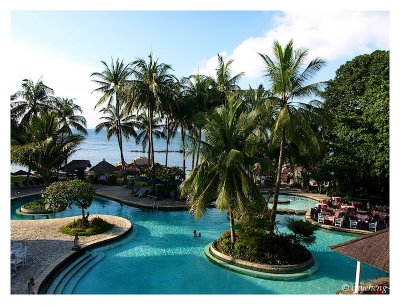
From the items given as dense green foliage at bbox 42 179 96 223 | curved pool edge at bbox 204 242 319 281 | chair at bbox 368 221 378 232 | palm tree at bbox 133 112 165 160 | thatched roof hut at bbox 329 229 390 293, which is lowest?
curved pool edge at bbox 204 242 319 281

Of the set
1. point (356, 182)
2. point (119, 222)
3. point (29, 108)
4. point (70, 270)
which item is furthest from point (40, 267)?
point (29, 108)

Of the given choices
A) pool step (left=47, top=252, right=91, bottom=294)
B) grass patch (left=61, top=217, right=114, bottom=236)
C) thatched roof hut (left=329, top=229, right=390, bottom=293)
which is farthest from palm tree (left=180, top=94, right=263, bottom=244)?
grass patch (left=61, top=217, right=114, bottom=236)

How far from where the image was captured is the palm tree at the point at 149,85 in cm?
2603

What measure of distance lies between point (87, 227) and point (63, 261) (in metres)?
4.42

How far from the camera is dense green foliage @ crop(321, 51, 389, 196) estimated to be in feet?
72.9

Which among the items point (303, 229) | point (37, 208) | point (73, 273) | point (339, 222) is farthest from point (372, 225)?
point (37, 208)

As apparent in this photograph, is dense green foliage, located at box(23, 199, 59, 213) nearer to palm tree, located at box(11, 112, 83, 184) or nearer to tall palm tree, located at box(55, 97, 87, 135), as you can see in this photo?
palm tree, located at box(11, 112, 83, 184)

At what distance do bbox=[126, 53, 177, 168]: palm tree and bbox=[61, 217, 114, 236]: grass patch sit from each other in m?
10.6

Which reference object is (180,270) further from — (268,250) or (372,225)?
(372,225)

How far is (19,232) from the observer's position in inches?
687

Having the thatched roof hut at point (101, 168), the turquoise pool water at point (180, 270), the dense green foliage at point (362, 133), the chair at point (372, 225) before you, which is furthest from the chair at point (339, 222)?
the thatched roof hut at point (101, 168)

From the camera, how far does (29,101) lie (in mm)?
32844

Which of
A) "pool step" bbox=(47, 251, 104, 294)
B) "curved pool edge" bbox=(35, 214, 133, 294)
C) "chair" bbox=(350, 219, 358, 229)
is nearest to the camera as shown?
"curved pool edge" bbox=(35, 214, 133, 294)

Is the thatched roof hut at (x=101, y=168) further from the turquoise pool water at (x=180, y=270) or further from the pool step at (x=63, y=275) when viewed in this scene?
the pool step at (x=63, y=275)
